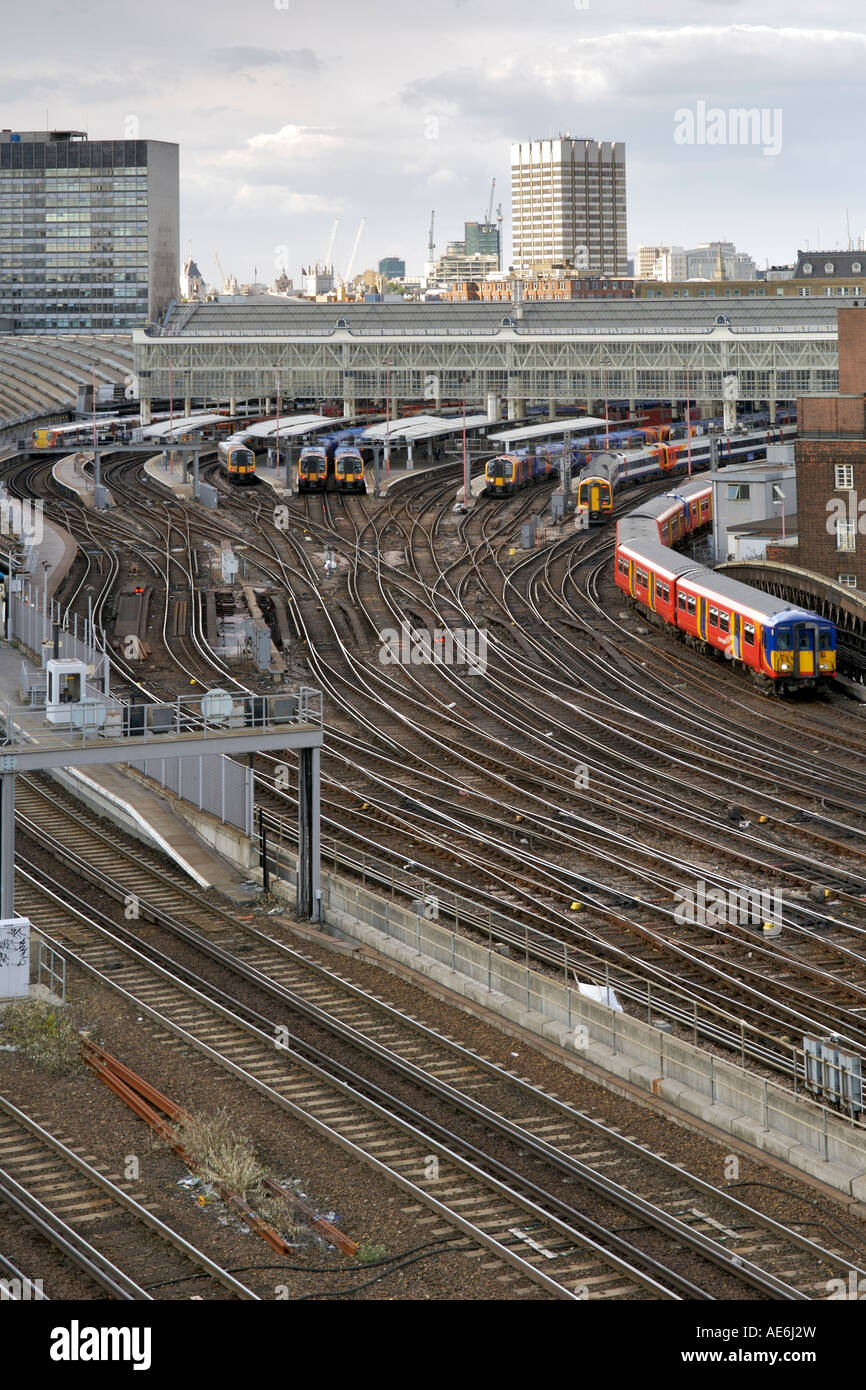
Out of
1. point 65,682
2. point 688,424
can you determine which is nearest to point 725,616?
point 65,682

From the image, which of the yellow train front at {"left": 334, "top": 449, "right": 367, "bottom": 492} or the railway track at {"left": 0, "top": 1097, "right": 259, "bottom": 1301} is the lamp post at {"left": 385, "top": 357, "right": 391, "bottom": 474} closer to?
the yellow train front at {"left": 334, "top": 449, "right": 367, "bottom": 492}

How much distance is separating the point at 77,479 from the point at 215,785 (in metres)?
57.5

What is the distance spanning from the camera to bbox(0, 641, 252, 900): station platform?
3084 cm

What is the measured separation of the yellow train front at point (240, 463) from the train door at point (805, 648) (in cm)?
4629

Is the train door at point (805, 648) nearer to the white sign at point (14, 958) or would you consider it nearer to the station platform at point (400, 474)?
the white sign at point (14, 958)

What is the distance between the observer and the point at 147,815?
34.1 meters

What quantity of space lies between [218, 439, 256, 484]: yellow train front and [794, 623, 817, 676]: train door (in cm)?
4629

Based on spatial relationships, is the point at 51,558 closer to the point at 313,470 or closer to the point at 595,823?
the point at 313,470

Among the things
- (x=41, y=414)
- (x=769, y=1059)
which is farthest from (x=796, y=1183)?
(x=41, y=414)

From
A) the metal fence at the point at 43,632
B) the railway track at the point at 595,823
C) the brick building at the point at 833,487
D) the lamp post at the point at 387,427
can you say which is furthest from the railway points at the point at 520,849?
the lamp post at the point at 387,427

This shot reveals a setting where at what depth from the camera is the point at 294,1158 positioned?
19.1 meters

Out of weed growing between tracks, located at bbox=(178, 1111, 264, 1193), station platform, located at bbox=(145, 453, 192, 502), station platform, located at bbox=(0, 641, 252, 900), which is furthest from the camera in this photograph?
station platform, located at bbox=(145, 453, 192, 502)

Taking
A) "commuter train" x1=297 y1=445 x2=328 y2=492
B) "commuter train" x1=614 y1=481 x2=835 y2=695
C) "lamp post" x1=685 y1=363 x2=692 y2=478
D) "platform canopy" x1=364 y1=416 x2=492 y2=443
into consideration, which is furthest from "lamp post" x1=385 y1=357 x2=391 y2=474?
"commuter train" x1=614 y1=481 x2=835 y2=695
